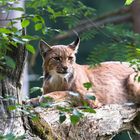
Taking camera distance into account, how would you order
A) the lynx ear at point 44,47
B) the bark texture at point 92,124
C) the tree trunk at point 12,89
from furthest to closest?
the lynx ear at point 44,47
the bark texture at point 92,124
the tree trunk at point 12,89

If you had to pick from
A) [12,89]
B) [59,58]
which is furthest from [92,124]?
[59,58]

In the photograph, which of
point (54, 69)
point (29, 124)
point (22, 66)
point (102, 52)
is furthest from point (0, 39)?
point (54, 69)

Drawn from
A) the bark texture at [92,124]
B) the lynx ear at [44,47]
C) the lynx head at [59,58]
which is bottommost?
the bark texture at [92,124]

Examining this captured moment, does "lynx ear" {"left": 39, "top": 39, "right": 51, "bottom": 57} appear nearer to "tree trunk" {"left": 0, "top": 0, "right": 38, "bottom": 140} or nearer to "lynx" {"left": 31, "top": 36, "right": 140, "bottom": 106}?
"lynx" {"left": 31, "top": 36, "right": 140, "bottom": 106}

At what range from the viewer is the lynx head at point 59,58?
5.98 m

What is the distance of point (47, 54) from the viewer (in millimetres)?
6082

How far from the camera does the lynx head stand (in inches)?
235

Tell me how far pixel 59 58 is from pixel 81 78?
34 cm

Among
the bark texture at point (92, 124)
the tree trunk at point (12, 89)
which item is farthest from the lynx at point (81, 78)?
the tree trunk at point (12, 89)

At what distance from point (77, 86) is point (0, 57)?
9.18 feet

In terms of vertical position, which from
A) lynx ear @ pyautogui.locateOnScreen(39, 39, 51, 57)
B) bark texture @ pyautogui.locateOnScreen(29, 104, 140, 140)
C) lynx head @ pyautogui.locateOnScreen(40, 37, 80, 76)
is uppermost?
lynx ear @ pyautogui.locateOnScreen(39, 39, 51, 57)

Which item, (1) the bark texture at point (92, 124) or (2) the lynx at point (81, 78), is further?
(2) the lynx at point (81, 78)

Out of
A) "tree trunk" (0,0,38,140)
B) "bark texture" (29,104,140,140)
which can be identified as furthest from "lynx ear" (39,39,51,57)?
"tree trunk" (0,0,38,140)

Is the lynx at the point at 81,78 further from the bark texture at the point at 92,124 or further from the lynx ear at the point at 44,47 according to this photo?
the bark texture at the point at 92,124
